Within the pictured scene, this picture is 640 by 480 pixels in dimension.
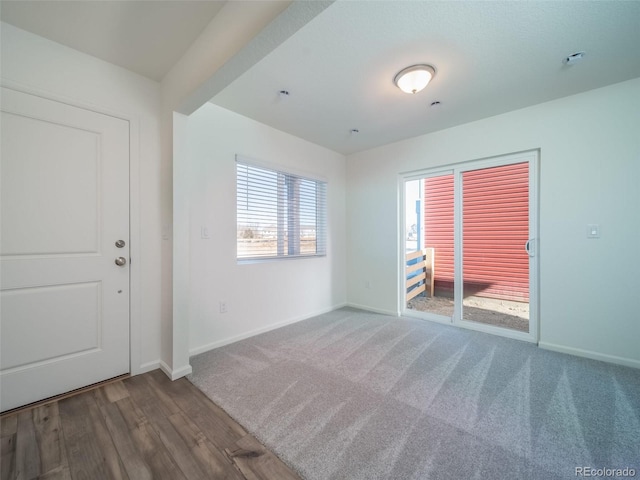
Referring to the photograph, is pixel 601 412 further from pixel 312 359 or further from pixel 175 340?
pixel 175 340

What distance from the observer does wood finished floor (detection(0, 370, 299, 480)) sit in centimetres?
127

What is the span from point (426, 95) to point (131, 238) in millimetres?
2914

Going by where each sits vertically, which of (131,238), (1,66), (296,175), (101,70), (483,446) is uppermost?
(101,70)

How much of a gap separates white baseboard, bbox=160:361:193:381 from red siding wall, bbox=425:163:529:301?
3.10 metres

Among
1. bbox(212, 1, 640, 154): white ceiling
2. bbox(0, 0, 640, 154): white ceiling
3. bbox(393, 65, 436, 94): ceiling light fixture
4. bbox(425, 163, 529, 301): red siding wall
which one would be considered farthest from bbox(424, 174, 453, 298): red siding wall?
bbox(393, 65, 436, 94): ceiling light fixture

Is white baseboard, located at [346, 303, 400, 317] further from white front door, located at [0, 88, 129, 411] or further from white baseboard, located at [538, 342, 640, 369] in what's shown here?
white front door, located at [0, 88, 129, 411]

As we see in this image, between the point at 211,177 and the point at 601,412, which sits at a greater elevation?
the point at 211,177

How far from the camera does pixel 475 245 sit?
318cm

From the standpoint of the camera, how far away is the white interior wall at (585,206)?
2.28m

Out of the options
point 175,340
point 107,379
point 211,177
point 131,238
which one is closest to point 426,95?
point 211,177

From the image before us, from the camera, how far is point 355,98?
2.48m

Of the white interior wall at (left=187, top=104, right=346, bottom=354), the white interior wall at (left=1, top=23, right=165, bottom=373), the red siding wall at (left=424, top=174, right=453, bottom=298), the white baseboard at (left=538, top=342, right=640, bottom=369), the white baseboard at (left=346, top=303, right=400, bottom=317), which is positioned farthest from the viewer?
the white baseboard at (left=346, top=303, right=400, bottom=317)

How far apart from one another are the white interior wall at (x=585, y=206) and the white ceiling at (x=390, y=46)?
9.2 inches

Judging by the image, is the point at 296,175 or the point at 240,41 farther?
the point at 296,175
